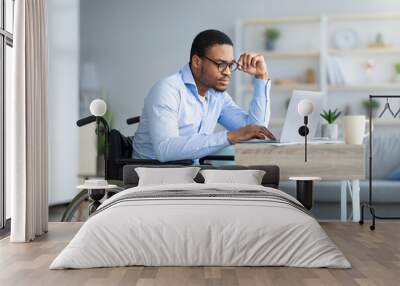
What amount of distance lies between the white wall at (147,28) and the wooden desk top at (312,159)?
2298 millimetres

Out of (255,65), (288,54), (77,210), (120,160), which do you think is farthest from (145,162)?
(288,54)

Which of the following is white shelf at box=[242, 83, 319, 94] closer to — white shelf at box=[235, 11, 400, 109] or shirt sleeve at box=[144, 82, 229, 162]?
white shelf at box=[235, 11, 400, 109]

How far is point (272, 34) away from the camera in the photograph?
24.8 feet

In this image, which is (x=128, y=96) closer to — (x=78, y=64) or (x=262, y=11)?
(x=78, y=64)

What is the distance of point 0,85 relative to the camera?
5430mm

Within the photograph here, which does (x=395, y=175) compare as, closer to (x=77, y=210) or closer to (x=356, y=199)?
(x=356, y=199)

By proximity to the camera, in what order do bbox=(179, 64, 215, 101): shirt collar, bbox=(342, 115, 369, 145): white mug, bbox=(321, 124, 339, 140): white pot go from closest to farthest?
bbox=(342, 115, 369, 145): white mug, bbox=(321, 124, 339, 140): white pot, bbox=(179, 64, 215, 101): shirt collar

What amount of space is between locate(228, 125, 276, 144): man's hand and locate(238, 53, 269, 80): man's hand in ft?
2.48

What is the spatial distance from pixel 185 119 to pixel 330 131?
1.30 m

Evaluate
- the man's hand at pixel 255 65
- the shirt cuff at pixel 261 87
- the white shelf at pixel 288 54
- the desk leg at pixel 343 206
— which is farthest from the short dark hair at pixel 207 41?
the desk leg at pixel 343 206

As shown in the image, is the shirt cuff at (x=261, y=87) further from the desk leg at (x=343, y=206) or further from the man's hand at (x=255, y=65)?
the desk leg at (x=343, y=206)

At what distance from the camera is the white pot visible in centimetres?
583

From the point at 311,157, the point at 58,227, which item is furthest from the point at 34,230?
the point at 311,157

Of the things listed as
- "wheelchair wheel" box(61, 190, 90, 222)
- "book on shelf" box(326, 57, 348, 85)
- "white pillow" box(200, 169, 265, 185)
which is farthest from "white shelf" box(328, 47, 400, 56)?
"wheelchair wheel" box(61, 190, 90, 222)
